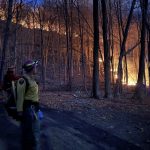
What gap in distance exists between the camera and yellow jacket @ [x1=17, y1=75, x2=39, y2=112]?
8.09 meters

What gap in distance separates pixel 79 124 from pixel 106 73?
1126 cm

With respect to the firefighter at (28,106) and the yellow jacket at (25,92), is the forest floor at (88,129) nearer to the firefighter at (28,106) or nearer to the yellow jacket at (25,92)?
the firefighter at (28,106)

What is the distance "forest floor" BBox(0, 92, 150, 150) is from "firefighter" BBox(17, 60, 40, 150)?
1.66 metres

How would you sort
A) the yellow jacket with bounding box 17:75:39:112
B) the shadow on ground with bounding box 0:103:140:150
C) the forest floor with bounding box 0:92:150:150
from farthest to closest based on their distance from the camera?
the forest floor with bounding box 0:92:150:150 < the shadow on ground with bounding box 0:103:140:150 < the yellow jacket with bounding box 17:75:39:112

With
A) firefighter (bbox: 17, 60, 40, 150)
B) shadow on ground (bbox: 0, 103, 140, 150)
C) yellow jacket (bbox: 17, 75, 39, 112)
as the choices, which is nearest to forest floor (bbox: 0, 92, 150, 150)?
shadow on ground (bbox: 0, 103, 140, 150)

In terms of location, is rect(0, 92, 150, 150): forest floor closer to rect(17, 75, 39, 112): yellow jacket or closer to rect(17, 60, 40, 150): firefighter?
rect(17, 60, 40, 150): firefighter

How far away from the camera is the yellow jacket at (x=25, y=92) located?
8086 millimetres

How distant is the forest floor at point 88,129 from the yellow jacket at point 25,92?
2072 mm

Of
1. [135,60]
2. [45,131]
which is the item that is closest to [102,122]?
[45,131]

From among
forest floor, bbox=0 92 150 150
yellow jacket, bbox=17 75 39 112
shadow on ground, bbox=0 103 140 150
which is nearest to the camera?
yellow jacket, bbox=17 75 39 112

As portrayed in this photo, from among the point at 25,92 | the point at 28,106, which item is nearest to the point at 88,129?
the point at 28,106

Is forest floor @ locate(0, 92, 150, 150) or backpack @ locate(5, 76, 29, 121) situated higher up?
backpack @ locate(5, 76, 29, 121)

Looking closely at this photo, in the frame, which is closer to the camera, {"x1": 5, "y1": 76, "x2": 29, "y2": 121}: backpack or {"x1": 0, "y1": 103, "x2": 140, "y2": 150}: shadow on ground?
{"x1": 5, "y1": 76, "x2": 29, "y2": 121}: backpack

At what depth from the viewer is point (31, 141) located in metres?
8.22
